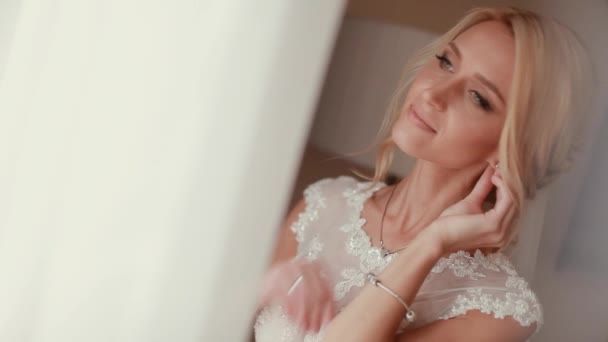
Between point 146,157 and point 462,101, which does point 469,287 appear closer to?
point 462,101

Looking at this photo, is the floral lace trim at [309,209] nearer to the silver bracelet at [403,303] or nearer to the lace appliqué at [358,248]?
the lace appliqué at [358,248]

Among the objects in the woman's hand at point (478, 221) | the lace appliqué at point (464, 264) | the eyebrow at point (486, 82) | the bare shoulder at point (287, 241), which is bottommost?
the bare shoulder at point (287, 241)

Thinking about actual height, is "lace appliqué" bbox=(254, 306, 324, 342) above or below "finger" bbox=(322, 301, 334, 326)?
below

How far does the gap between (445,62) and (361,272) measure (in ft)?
0.79

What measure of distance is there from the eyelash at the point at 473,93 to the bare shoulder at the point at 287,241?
0.75 feet

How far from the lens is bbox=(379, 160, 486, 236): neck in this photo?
75 cm

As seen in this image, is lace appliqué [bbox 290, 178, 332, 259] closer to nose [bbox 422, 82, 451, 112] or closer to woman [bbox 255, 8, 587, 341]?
woman [bbox 255, 8, 587, 341]

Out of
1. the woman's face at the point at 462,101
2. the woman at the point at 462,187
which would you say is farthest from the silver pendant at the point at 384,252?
the woman's face at the point at 462,101

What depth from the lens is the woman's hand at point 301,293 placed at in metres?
0.81

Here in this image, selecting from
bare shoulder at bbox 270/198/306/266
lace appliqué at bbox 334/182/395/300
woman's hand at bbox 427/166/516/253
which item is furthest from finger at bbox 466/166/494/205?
bare shoulder at bbox 270/198/306/266

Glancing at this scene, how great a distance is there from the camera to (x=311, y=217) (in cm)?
88

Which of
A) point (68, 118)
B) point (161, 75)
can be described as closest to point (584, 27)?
point (161, 75)

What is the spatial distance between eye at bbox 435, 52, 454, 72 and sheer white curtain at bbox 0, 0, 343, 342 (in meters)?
0.13

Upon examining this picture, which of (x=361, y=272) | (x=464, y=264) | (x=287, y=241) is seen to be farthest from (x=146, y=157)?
(x=464, y=264)
